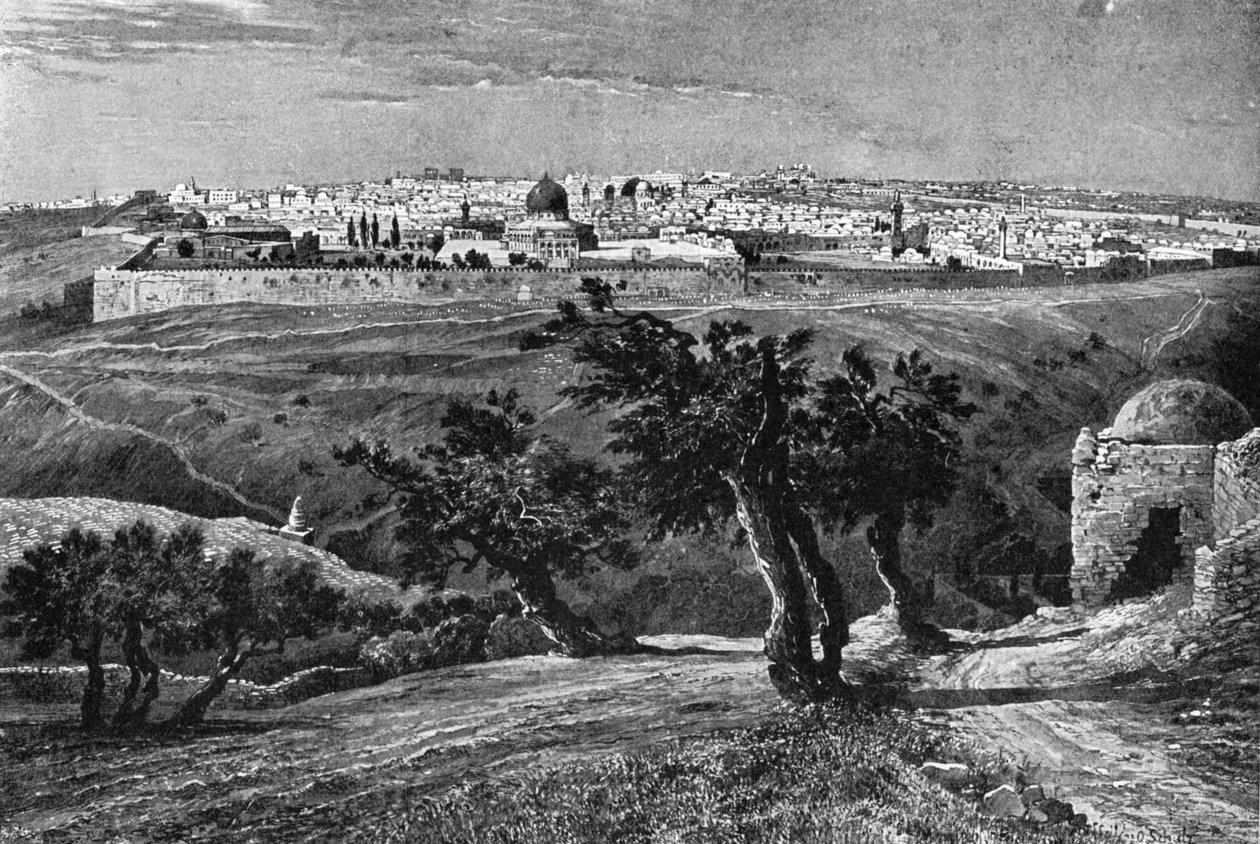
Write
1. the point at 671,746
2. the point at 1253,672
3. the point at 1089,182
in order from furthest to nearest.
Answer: the point at 1089,182 < the point at 1253,672 < the point at 671,746

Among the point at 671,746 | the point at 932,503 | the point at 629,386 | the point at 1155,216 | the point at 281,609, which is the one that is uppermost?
the point at 1155,216

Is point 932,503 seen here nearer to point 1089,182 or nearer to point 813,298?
point 813,298

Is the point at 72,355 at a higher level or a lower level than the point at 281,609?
higher

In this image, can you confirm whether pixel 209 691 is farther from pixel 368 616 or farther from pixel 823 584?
pixel 823 584

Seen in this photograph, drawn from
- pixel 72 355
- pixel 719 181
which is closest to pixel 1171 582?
pixel 719 181

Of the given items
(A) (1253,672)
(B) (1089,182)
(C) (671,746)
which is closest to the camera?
(C) (671,746)

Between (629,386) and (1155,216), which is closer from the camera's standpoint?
(629,386)

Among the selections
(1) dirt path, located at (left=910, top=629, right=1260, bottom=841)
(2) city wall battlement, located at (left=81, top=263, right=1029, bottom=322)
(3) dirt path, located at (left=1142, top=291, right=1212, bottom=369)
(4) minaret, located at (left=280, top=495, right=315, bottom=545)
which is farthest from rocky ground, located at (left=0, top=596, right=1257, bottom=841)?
(2) city wall battlement, located at (left=81, top=263, right=1029, bottom=322)
